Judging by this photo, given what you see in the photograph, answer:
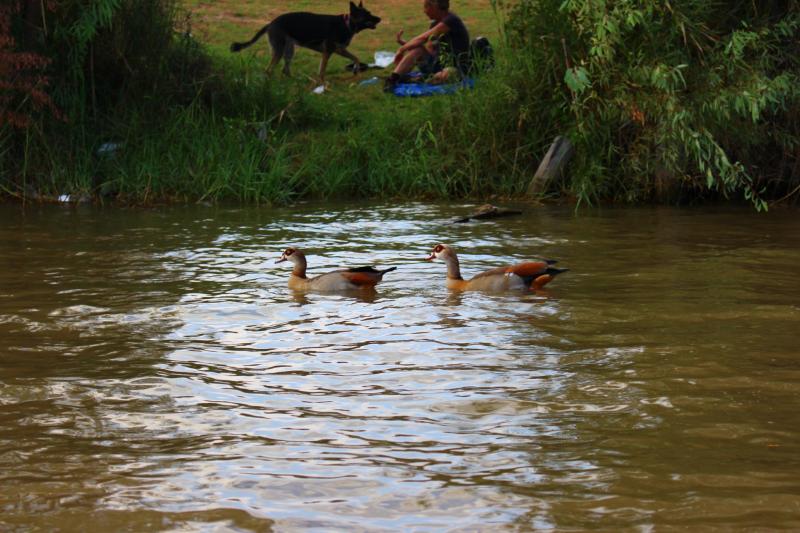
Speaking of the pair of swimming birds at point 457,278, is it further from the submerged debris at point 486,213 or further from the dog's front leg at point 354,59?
the dog's front leg at point 354,59

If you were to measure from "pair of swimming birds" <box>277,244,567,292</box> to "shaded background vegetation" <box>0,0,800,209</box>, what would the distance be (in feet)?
13.6

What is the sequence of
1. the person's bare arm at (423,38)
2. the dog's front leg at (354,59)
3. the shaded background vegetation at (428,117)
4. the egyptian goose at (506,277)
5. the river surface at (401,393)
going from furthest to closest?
the dog's front leg at (354,59), the person's bare arm at (423,38), the shaded background vegetation at (428,117), the egyptian goose at (506,277), the river surface at (401,393)

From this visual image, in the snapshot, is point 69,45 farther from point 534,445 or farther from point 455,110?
point 534,445

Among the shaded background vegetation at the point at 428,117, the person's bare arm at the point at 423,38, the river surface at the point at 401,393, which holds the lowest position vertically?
the river surface at the point at 401,393

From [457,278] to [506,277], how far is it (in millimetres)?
447

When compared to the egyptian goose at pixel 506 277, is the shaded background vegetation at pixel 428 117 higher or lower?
higher

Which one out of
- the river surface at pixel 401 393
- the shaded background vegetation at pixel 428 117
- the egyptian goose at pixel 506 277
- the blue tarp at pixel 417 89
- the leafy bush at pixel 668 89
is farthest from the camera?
the blue tarp at pixel 417 89

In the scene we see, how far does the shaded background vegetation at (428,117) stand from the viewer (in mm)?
14109

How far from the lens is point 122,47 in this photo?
17109 mm

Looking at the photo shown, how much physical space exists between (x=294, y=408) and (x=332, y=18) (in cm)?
1544

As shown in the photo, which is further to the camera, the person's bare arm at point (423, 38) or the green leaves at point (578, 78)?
the person's bare arm at point (423, 38)

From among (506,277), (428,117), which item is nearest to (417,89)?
(428,117)

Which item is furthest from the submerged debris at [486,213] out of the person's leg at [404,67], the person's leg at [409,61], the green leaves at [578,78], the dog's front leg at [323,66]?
the dog's front leg at [323,66]

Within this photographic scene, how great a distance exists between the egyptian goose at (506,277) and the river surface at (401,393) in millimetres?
166
